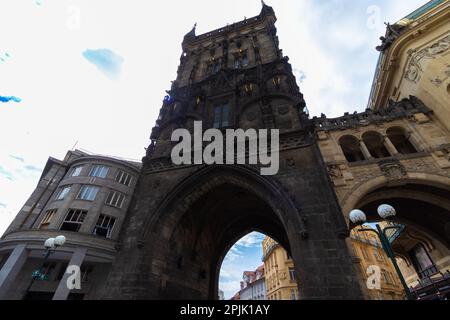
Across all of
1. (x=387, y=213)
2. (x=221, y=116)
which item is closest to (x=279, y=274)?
(x=221, y=116)

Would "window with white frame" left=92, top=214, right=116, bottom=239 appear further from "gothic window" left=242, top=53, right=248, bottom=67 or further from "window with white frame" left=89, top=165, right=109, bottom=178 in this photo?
"gothic window" left=242, top=53, right=248, bottom=67

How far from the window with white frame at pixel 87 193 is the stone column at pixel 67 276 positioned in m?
5.31

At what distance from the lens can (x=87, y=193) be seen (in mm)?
20984

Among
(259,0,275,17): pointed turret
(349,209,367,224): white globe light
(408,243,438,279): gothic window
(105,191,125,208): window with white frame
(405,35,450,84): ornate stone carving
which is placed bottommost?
(349,209,367,224): white globe light

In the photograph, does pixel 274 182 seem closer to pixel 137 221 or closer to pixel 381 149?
pixel 137 221

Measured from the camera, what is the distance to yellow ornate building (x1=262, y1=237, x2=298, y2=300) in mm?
30625

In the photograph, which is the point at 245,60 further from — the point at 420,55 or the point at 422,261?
the point at 422,261

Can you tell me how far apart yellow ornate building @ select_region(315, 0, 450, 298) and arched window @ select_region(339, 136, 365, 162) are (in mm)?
53

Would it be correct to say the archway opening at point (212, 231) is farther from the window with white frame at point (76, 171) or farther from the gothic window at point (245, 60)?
the window with white frame at point (76, 171)

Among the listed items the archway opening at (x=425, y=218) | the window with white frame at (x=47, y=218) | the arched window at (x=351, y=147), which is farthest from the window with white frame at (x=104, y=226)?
the arched window at (x=351, y=147)

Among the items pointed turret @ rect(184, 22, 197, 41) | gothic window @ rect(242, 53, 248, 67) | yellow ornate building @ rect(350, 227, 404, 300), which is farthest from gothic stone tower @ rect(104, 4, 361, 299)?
yellow ornate building @ rect(350, 227, 404, 300)

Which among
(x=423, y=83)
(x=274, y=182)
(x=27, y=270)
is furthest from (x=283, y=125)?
(x=27, y=270)

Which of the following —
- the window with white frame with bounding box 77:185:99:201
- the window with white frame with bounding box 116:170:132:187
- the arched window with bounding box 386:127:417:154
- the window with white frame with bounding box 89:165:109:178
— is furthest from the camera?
the window with white frame with bounding box 116:170:132:187
